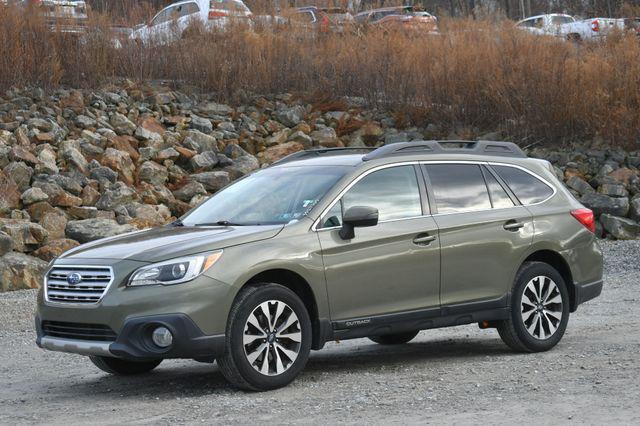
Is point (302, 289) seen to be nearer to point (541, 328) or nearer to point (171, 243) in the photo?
point (171, 243)

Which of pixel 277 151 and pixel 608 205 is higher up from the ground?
pixel 277 151

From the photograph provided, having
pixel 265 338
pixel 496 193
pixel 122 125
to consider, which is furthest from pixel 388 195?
pixel 122 125

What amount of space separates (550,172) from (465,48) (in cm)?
1514

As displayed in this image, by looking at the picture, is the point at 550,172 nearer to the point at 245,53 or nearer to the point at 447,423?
the point at 447,423

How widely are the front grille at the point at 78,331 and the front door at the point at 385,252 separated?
5.19 feet

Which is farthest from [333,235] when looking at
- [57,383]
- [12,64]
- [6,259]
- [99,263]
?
[12,64]

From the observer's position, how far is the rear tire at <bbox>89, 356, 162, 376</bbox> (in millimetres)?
8891

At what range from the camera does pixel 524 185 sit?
9773 mm

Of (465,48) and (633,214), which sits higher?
(465,48)

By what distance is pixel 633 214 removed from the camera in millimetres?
20828

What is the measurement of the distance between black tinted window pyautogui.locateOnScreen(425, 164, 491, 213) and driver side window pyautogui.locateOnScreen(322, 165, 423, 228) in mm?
215

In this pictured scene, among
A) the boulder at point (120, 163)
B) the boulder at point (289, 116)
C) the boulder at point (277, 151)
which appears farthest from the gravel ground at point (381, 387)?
the boulder at point (289, 116)

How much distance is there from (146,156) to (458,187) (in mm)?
12859

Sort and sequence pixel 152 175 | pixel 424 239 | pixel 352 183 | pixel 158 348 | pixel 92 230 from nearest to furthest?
pixel 158 348 → pixel 352 183 → pixel 424 239 → pixel 92 230 → pixel 152 175
